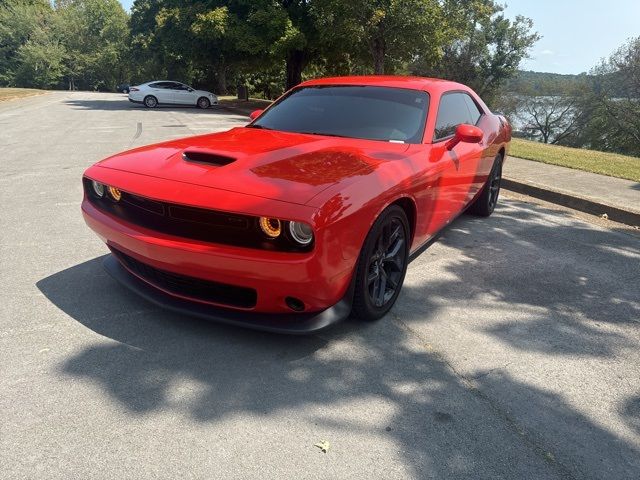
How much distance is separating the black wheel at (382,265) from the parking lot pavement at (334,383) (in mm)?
144

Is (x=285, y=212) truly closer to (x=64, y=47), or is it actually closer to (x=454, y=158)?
(x=454, y=158)

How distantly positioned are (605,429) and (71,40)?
73461mm

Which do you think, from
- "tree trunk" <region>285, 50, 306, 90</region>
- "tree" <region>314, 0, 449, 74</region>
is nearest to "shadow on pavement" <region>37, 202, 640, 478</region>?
"tree" <region>314, 0, 449, 74</region>

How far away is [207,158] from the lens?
283cm

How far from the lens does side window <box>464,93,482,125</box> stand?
4792 mm

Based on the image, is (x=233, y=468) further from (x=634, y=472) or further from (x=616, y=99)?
(x=616, y=99)

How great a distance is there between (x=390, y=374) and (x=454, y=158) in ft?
6.55

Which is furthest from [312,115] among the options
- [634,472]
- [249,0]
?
[249,0]

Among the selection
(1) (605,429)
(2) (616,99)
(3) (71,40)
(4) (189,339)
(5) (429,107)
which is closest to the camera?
(1) (605,429)

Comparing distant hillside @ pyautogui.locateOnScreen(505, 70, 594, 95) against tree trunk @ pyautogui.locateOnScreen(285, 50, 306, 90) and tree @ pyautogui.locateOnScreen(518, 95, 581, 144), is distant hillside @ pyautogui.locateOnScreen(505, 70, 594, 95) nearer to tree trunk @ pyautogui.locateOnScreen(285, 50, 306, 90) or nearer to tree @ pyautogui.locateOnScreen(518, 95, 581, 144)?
tree @ pyautogui.locateOnScreen(518, 95, 581, 144)

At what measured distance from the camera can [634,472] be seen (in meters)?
1.92

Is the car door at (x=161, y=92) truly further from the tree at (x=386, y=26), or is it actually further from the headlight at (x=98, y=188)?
the headlight at (x=98, y=188)

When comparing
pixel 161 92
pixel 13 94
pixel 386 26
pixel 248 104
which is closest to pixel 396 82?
pixel 386 26

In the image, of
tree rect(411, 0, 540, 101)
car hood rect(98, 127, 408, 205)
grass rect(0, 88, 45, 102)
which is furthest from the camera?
tree rect(411, 0, 540, 101)
